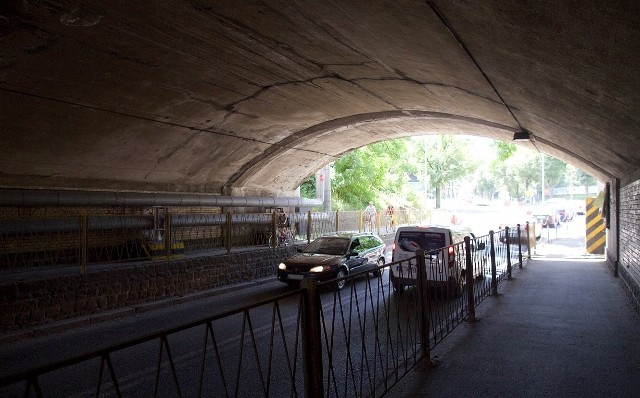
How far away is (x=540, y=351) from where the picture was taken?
6348mm

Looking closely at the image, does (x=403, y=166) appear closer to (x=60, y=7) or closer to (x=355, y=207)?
(x=355, y=207)

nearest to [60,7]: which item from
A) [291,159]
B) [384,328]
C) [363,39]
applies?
[363,39]

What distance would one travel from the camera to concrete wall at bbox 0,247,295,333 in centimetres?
816

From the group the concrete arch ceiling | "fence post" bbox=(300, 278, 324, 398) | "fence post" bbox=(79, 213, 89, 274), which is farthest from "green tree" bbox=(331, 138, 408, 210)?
"fence post" bbox=(300, 278, 324, 398)

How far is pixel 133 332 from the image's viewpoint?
8305mm

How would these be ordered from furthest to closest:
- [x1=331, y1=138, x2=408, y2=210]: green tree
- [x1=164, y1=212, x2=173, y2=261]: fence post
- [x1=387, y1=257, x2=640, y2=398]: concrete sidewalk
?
[x1=331, y1=138, x2=408, y2=210]: green tree < [x1=164, y1=212, x2=173, y2=261]: fence post < [x1=387, y1=257, x2=640, y2=398]: concrete sidewalk

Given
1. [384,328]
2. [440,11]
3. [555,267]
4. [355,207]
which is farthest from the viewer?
[355,207]

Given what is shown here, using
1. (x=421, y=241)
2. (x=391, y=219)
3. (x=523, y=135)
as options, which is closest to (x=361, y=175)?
(x=391, y=219)

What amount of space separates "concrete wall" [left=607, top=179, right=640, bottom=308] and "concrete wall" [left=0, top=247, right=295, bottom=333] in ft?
31.5

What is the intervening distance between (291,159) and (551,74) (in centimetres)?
1318

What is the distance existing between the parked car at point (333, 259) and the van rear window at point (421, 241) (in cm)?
97

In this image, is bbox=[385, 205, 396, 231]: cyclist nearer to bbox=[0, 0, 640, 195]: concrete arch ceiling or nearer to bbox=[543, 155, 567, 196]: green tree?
bbox=[0, 0, 640, 195]: concrete arch ceiling

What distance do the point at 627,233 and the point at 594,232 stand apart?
384 inches

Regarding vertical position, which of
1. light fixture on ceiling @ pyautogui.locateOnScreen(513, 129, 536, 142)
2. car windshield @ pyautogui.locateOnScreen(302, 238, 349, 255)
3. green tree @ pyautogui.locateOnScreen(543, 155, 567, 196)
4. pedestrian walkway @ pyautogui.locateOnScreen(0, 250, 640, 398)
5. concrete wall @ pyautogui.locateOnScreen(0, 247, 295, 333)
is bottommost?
pedestrian walkway @ pyautogui.locateOnScreen(0, 250, 640, 398)
